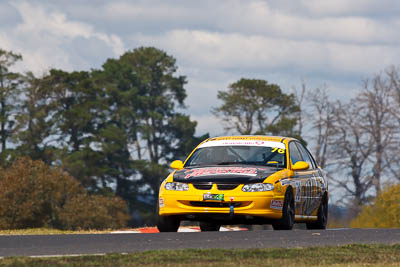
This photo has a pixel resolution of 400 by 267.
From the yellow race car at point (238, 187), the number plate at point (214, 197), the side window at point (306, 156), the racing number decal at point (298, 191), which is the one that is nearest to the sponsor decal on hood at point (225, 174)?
the yellow race car at point (238, 187)

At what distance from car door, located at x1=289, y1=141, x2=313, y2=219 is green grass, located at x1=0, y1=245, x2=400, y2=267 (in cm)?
422

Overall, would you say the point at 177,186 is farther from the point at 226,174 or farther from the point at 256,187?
the point at 256,187

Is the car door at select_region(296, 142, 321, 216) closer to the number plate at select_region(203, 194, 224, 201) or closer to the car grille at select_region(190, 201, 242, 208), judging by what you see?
the car grille at select_region(190, 201, 242, 208)

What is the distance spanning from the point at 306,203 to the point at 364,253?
502 centimetres

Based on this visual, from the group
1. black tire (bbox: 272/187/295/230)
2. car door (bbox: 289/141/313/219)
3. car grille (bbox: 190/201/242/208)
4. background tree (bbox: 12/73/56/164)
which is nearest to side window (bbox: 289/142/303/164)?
car door (bbox: 289/141/313/219)

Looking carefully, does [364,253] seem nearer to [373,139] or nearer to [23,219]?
[23,219]

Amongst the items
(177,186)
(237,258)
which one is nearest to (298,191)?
(177,186)

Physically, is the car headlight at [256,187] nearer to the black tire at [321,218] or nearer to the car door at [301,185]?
the car door at [301,185]

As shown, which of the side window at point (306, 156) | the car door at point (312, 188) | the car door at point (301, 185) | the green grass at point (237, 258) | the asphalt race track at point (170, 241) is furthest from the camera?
the side window at point (306, 156)

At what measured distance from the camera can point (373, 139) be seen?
7144 cm

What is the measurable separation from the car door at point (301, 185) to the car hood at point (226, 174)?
816 mm

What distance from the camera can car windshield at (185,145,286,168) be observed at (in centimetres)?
1538

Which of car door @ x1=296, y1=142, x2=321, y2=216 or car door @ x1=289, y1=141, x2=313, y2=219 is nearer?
car door @ x1=289, y1=141, x2=313, y2=219

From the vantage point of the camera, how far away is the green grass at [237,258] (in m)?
9.76
